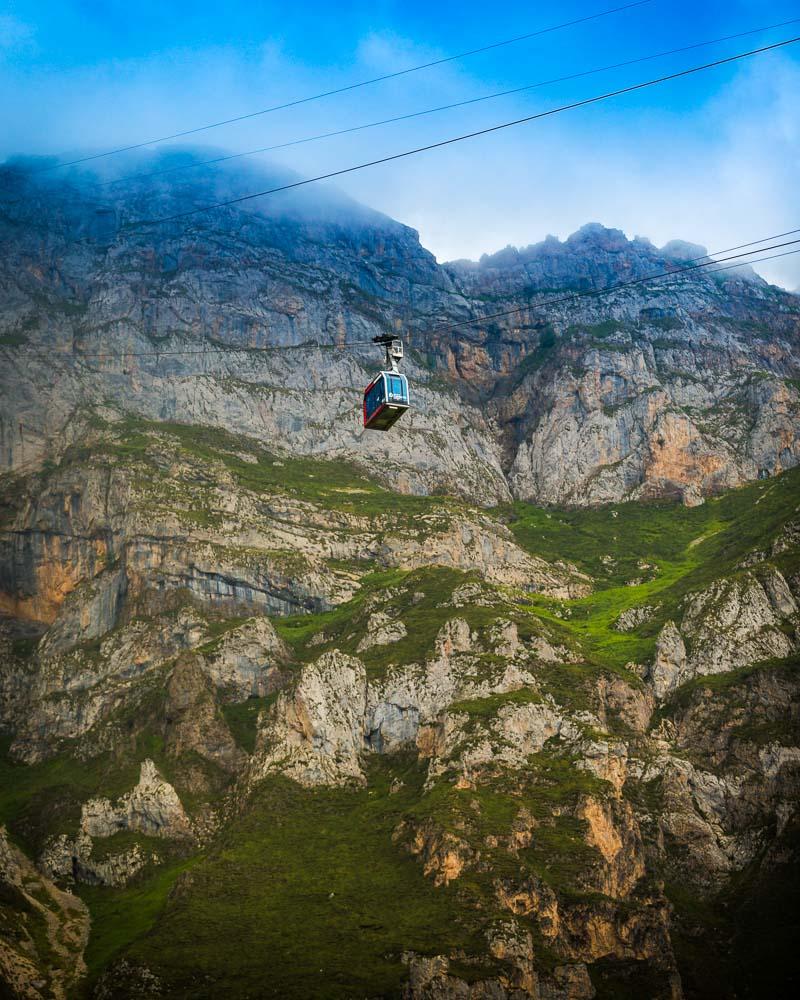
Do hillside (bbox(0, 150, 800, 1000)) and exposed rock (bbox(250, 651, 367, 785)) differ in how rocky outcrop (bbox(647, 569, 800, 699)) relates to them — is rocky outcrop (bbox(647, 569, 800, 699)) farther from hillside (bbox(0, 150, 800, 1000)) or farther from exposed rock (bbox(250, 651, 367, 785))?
exposed rock (bbox(250, 651, 367, 785))

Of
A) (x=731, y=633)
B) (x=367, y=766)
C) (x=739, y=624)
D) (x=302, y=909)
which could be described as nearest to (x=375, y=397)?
(x=302, y=909)

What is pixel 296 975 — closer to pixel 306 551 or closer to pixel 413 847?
pixel 413 847

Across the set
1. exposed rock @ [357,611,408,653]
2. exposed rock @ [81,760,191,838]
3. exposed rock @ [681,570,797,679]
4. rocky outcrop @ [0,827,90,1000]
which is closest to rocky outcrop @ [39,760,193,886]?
exposed rock @ [81,760,191,838]

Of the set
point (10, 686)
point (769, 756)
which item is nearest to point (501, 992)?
point (769, 756)

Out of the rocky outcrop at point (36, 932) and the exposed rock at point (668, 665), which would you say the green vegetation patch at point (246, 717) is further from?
the exposed rock at point (668, 665)

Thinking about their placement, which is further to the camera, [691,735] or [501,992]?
[691,735]

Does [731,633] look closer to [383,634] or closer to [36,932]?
[383,634]

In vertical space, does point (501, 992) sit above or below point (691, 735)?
below

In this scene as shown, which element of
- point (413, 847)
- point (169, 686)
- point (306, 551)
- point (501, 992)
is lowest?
point (501, 992)

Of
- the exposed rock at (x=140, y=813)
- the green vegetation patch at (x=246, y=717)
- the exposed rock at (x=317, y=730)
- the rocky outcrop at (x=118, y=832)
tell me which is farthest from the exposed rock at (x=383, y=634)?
the exposed rock at (x=140, y=813)

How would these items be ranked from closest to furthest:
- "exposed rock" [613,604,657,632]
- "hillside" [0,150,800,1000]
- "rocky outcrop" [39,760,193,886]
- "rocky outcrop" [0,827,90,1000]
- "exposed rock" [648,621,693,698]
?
1. "rocky outcrop" [0,827,90,1000]
2. "hillside" [0,150,800,1000]
3. "rocky outcrop" [39,760,193,886]
4. "exposed rock" [648,621,693,698]
5. "exposed rock" [613,604,657,632]

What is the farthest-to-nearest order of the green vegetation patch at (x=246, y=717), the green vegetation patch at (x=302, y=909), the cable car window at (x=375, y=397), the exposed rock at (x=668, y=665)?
the exposed rock at (x=668, y=665), the green vegetation patch at (x=246, y=717), the green vegetation patch at (x=302, y=909), the cable car window at (x=375, y=397)
